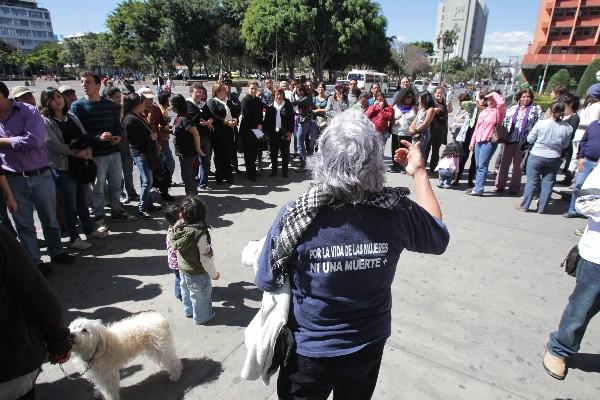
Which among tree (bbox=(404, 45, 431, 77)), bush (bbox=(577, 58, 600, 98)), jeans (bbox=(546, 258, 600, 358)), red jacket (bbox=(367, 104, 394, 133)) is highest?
tree (bbox=(404, 45, 431, 77))

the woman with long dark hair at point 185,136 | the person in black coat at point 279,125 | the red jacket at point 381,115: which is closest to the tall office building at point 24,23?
the person in black coat at point 279,125

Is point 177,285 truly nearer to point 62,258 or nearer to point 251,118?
point 62,258

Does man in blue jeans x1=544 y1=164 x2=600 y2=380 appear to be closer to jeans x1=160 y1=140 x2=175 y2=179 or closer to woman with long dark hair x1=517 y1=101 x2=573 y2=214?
woman with long dark hair x1=517 y1=101 x2=573 y2=214

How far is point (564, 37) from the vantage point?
53.0 meters

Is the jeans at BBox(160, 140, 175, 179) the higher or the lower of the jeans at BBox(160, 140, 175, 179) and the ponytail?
the lower

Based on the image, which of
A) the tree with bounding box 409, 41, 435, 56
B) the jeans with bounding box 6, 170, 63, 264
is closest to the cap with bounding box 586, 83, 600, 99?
the jeans with bounding box 6, 170, 63, 264

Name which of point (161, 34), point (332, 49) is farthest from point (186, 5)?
point (332, 49)

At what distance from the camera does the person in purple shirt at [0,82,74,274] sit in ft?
11.3

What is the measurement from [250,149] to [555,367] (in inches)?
231

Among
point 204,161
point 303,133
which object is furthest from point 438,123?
point 204,161

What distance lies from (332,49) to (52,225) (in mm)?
35345

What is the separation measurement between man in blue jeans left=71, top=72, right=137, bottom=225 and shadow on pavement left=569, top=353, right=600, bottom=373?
5341 mm

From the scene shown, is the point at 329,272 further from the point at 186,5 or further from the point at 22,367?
the point at 186,5

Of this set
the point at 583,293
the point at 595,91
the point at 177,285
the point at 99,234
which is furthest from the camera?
the point at 595,91
